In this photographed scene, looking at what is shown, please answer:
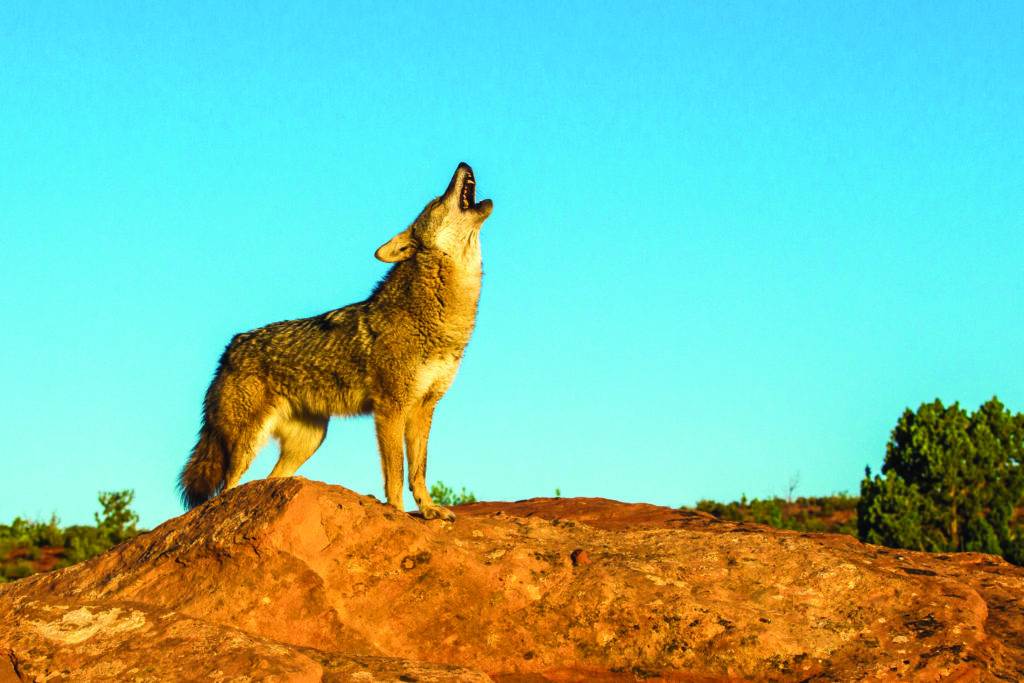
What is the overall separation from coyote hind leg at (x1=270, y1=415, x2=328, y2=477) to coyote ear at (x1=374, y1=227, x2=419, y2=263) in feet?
5.28

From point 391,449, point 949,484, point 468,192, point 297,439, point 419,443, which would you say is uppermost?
point 468,192

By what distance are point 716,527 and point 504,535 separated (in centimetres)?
211

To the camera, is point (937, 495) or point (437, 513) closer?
point (437, 513)

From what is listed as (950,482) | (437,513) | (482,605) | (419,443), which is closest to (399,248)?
(419,443)

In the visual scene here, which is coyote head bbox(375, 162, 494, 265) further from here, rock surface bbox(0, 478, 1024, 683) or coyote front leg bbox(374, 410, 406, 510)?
rock surface bbox(0, 478, 1024, 683)

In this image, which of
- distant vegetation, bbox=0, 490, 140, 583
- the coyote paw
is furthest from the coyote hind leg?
distant vegetation, bbox=0, 490, 140, 583

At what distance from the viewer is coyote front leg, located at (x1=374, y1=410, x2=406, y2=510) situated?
8.57m

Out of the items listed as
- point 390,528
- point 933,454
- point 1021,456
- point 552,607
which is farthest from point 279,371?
point 1021,456

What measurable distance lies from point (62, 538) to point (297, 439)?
11.8 meters

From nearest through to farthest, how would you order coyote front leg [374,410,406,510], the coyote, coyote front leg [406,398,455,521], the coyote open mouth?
coyote front leg [374,410,406,510] < coyote front leg [406,398,455,521] < the coyote < the coyote open mouth

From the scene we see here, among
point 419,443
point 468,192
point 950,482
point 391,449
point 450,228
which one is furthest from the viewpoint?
point 950,482

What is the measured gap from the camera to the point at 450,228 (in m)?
9.47

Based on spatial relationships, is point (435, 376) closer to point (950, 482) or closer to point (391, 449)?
point (391, 449)

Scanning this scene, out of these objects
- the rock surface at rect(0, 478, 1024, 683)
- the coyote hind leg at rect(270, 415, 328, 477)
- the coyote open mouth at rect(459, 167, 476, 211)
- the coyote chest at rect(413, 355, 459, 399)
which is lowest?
the rock surface at rect(0, 478, 1024, 683)
